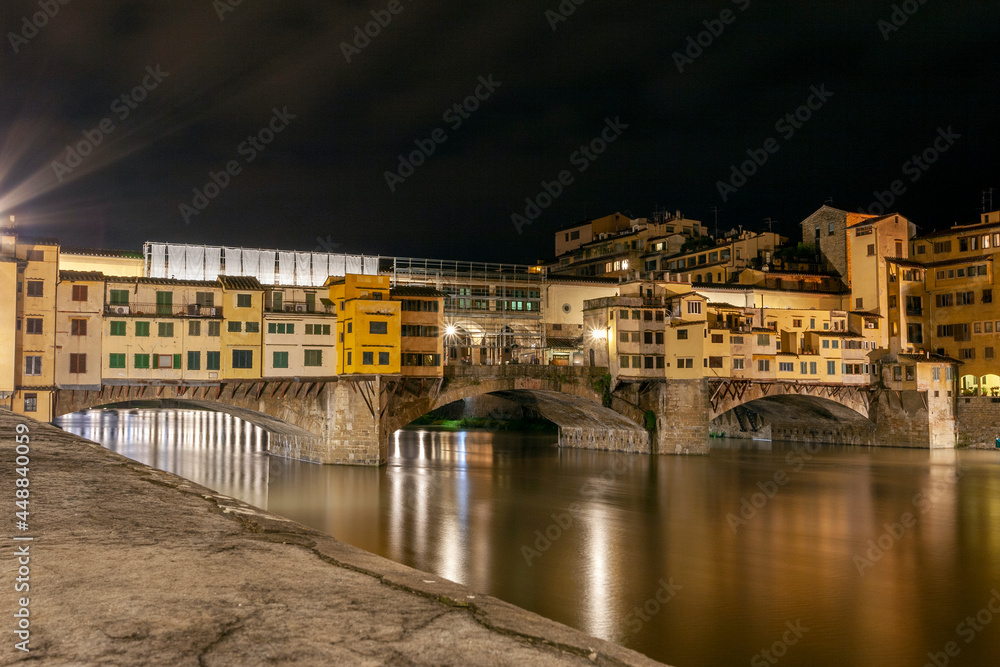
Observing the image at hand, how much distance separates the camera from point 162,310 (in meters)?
41.7

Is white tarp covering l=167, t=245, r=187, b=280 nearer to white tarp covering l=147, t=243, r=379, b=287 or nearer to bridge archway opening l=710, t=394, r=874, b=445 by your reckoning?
white tarp covering l=147, t=243, r=379, b=287

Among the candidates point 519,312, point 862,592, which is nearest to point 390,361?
point 519,312

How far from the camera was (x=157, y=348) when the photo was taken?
41.2m

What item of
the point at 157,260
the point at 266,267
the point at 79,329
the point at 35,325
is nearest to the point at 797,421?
the point at 266,267

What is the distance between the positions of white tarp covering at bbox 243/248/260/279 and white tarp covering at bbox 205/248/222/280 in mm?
1588

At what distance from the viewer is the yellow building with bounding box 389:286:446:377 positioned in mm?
47281

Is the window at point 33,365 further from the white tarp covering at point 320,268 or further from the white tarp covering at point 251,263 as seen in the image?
the white tarp covering at point 320,268

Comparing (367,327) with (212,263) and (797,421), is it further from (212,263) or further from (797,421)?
(797,421)

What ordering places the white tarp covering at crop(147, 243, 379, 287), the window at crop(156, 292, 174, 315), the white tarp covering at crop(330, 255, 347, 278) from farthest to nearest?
the white tarp covering at crop(330, 255, 347, 278) → the white tarp covering at crop(147, 243, 379, 287) → the window at crop(156, 292, 174, 315)

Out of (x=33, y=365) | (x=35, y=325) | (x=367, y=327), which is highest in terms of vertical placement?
(x=367, y=327)

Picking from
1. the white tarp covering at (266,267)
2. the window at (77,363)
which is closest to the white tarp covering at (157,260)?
the white tarp covering at (266,267)

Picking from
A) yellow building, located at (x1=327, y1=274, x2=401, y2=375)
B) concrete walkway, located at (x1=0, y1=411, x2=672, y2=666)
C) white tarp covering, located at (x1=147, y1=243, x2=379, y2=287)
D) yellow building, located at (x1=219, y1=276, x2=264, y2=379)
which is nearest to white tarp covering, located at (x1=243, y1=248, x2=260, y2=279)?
white tarp covering, located at (x1=147, y1=243, x2=379, y2=287)

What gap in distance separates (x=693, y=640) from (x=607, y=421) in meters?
42.9

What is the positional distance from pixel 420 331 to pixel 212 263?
49.2ft
